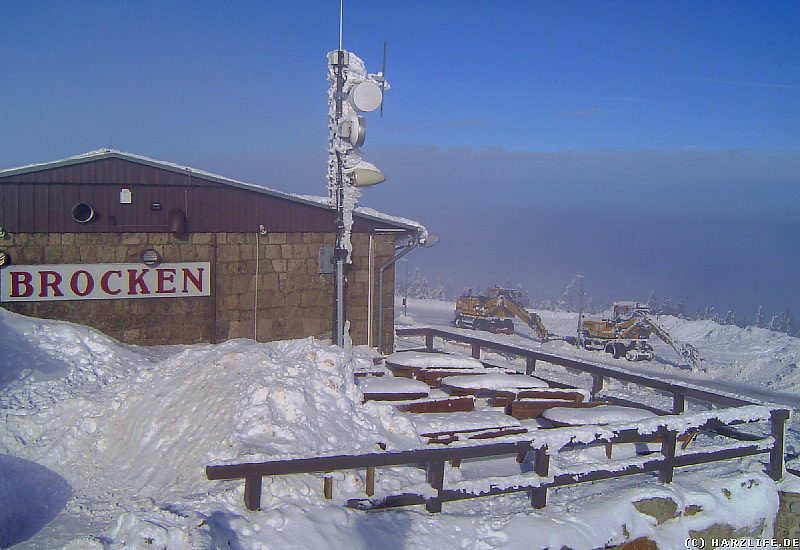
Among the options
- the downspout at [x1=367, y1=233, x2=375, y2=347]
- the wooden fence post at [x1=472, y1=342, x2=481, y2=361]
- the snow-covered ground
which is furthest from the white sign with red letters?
the wooden fence post at [x1=472, y1=342, x2=481, y2=361]

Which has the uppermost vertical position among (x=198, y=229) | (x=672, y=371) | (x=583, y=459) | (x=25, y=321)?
(x=198, y=229)

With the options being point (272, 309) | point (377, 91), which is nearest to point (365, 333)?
point (272, 309)

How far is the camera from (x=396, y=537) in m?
4.91

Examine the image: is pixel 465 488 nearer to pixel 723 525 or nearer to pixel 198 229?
pixel 723 525

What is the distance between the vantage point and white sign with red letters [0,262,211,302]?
10.9 metres

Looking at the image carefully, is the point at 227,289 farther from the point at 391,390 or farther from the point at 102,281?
the point at 391,390

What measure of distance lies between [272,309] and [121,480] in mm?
6601

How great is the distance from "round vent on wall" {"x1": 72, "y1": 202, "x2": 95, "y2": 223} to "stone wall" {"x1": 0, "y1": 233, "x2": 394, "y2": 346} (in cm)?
27

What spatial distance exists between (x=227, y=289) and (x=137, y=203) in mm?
2211

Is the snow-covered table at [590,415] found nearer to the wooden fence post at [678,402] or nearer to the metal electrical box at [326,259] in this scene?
the wooden fence post at [678,402]

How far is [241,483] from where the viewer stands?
506 centimetres

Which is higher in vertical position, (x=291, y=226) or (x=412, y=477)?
(x=291, y=226)

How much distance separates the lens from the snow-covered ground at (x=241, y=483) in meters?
4.71

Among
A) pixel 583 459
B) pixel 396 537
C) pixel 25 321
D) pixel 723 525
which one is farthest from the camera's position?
pixel 25 321
